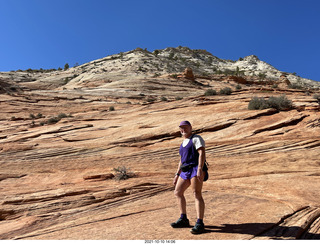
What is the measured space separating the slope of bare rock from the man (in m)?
0.25

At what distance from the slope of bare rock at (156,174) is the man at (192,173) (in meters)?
0.25

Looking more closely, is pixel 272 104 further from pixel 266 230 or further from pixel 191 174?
pixel 191 174

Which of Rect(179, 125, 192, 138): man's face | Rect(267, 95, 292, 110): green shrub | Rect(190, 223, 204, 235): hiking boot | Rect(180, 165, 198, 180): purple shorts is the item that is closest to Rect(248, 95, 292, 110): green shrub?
Rect(267, 95, 292, 110): green shrub

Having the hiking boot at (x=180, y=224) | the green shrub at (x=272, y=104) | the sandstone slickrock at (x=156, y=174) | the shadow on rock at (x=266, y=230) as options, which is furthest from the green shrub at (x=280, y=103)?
the hiking boot at (x=180, y=224)

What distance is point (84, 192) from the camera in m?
7.14

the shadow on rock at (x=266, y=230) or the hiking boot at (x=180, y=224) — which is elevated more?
the hiking boot at (x=180, y=224)

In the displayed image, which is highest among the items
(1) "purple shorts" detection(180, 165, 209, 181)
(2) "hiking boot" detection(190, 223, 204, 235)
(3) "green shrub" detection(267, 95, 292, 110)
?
(3) "green shrub" detection(267, 95, 292, 110)

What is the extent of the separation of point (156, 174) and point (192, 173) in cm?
485

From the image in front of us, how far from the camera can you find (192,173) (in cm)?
427

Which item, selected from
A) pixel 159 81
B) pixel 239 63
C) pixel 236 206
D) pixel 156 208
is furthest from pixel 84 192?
pixel 239 63

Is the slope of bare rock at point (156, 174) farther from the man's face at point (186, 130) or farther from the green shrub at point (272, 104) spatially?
the man's face at point (186, 130)

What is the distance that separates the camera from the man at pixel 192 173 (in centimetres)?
412

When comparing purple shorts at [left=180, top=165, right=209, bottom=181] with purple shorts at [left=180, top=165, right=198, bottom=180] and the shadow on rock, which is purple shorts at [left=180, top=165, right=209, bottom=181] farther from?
the shadow on rock

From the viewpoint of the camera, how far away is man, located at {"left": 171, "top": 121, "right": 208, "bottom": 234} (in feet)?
13.5
